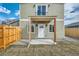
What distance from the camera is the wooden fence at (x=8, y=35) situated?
6159mm

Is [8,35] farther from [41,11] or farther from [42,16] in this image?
[41,11]

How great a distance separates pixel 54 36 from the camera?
7.60m

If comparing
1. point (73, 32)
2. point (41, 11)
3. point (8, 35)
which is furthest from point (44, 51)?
point (41, 11)

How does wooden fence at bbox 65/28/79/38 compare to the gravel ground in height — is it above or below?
above

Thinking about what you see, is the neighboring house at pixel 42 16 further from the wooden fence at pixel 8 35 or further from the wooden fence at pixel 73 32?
the wooden fence at pixel 73 32

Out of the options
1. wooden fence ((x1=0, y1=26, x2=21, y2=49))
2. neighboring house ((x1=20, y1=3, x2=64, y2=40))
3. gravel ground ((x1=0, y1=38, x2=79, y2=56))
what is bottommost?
gravel ground ((x1=0, y1=38, x2=79, y2=56))

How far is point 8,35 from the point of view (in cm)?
689

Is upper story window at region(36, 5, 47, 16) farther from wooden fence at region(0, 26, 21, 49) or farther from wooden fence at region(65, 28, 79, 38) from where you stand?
wooden fence at region(65, 28, 79, 38)

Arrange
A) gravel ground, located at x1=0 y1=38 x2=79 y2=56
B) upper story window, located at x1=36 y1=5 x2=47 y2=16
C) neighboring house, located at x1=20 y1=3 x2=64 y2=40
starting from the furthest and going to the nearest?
upper story window, located at x1=36 y1=5 x2=47 y2=16 < neighboring house, located at x1=20 y1=3 x2=64 y2=40 < gravel ground, located at x1=0 y1=38 x2=79 y2=56

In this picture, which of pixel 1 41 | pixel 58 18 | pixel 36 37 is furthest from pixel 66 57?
pixel 36 37

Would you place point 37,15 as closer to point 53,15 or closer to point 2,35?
point 53,15

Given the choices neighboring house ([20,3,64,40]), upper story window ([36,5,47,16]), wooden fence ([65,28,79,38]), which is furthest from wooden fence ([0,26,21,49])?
wooden fence ([65,28,79,38])

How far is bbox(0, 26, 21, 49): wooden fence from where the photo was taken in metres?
6.16

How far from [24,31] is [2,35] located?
1572 mm
